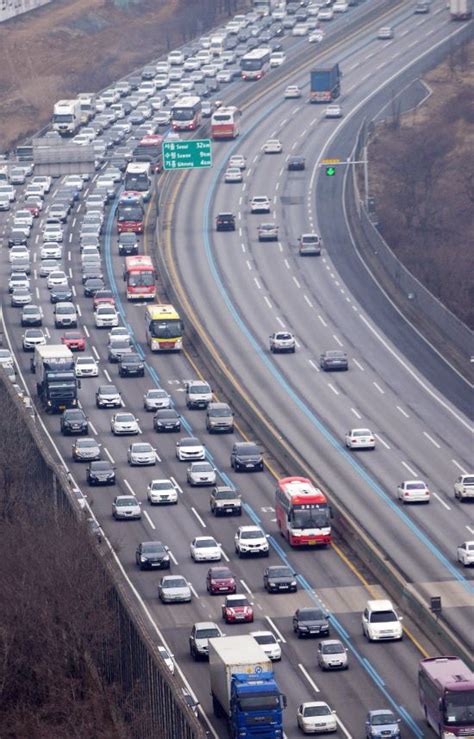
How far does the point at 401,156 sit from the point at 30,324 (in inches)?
2028

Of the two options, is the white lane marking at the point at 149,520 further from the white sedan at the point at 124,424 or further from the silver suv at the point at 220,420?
the white sedan at the point at 124,424

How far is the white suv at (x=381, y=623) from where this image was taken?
77.1 meters

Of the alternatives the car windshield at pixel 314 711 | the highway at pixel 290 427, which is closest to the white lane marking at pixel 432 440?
the highway at pixel 290 427

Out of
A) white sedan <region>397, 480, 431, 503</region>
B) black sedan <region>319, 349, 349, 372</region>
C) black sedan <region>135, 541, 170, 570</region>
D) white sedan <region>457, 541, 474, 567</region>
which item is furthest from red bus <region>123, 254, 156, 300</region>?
white sedan <region>457, 541, 474, 567</region>

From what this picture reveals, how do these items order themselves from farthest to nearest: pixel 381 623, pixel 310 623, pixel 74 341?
pixel 74 341
pixel 310 623
pixel 381 623

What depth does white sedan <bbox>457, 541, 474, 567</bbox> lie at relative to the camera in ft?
283

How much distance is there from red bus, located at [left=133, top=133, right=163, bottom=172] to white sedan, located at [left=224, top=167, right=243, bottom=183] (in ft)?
17.7

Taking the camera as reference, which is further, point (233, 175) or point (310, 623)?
point (233, 175)

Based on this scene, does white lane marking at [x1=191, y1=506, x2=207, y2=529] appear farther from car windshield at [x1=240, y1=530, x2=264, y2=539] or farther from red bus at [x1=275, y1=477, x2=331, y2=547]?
red bus at [x1=275, y1=477, x2=331, y2=547]

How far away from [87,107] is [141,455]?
3623 inches

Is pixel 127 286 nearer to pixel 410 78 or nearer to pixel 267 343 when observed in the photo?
pixel 267 343

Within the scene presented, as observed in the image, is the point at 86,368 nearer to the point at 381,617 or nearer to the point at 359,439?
the point at 359,439

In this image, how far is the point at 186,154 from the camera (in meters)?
141

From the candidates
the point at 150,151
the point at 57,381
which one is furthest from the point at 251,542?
the point at 150,151
